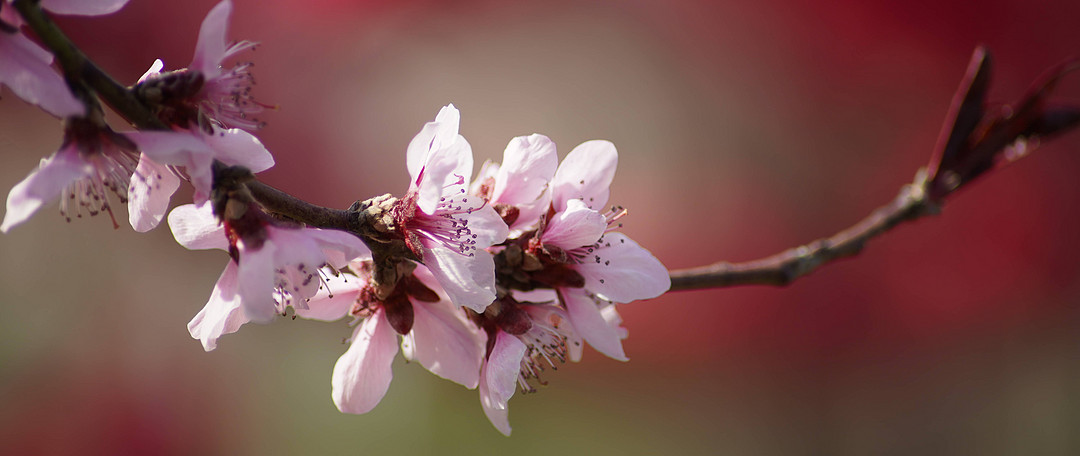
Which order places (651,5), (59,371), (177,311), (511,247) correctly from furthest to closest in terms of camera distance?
(651,5) < (177,311) < (59,371) < (511,247)

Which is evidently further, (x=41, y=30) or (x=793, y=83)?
(x=793, y=83)

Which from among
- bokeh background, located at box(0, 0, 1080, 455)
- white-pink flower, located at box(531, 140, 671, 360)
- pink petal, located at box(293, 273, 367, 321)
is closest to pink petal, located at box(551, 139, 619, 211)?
white-pink flower, located at box(531, 140, 671, 360)

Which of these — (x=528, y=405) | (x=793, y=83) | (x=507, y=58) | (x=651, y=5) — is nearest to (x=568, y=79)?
(x=507, y=58)

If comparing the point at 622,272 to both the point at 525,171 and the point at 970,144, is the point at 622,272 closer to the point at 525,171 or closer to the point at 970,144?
the point at 525,171

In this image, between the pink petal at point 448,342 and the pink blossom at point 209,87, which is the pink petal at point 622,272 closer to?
the pink petal at point 448,342

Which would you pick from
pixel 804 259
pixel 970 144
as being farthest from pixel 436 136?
pixel 970 144

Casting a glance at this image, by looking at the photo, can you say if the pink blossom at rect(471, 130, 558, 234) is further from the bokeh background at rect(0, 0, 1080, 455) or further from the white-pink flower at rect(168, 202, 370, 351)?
the bokeh background at rect(0, 0, 1080, 455)

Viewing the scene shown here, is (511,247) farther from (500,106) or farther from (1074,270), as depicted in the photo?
(1074,270)
